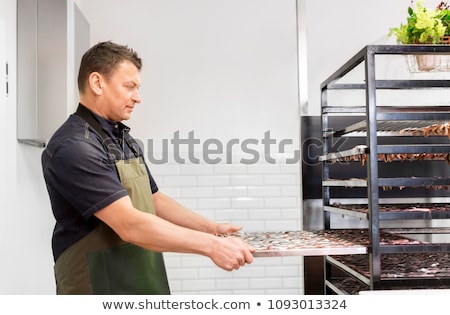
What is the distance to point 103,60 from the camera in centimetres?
206

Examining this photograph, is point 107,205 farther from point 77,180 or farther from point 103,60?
point 103,60

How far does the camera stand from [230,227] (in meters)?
2.49

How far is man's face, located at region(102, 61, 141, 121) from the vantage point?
81.5 inches

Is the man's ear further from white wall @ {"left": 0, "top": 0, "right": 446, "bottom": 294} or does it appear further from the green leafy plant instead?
white wall @ {"left": 0, "top": 0, "right": 446, "bottom": 294}

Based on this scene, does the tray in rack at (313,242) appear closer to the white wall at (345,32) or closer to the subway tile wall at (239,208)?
the subway tile wall at (239,208)

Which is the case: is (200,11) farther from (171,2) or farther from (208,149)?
(208,149)

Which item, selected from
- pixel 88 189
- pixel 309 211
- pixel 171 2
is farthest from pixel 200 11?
pixel 88 189

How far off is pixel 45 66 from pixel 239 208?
1600 mm

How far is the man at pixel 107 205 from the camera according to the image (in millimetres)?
1837

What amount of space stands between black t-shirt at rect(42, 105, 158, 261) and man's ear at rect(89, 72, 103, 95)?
0.46 ft

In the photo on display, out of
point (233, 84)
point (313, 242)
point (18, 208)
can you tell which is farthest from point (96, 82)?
point (233, 84)

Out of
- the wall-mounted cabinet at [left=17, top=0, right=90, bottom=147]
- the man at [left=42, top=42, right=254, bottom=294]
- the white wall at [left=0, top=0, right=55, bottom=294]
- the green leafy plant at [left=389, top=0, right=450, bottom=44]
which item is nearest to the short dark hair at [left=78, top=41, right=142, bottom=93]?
the man at [left=42, top=42, right=254, bottom=294]

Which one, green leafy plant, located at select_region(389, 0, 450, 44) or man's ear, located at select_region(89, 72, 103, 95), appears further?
green leafy plant, located at select_region(389, 0, 450, 44)

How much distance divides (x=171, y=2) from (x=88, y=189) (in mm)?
2184
